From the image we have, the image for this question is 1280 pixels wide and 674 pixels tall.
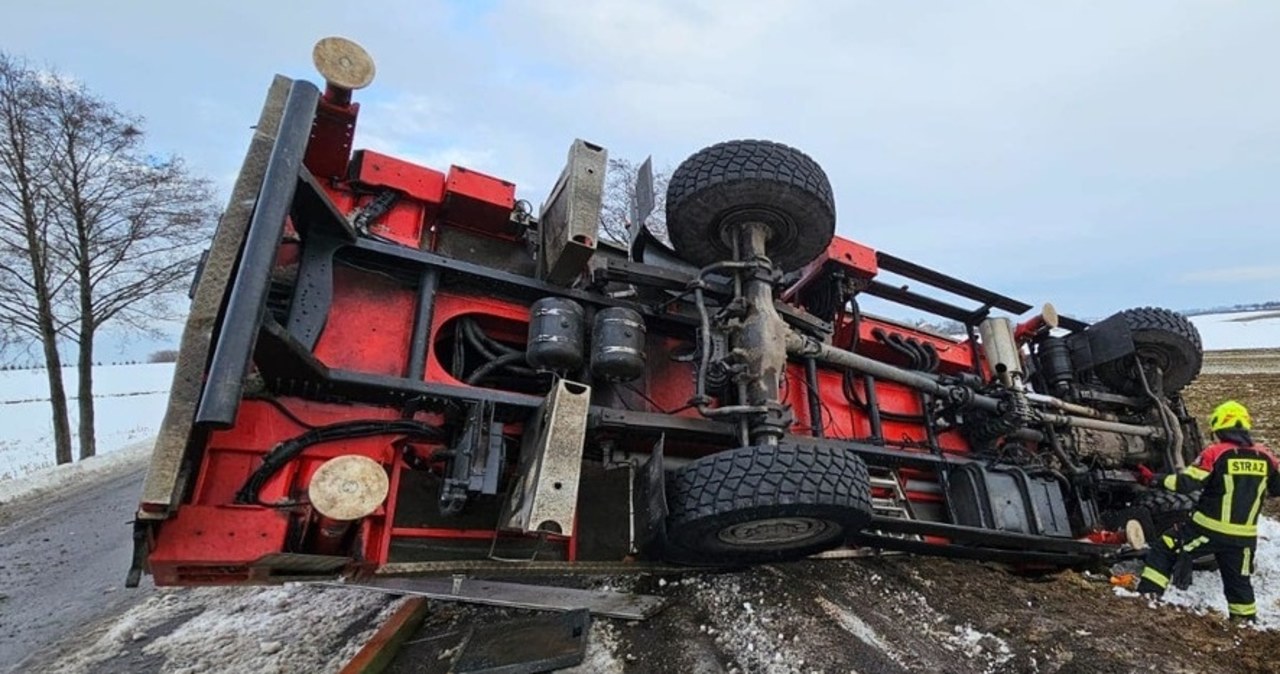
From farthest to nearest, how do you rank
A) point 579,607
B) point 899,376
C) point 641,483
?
point 899,376
point 579,607
point 641,483

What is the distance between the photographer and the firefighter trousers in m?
3.58

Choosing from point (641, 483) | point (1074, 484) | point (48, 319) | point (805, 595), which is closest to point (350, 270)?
point (641, 483)

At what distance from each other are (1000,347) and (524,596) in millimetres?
4039

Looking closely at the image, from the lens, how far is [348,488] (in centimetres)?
195

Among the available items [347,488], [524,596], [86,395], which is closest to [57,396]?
[86,395]

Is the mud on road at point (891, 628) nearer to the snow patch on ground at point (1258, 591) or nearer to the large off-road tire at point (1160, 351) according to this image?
the snow patch on ground at point (1258, 591)

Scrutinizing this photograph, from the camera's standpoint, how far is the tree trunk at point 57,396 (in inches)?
423

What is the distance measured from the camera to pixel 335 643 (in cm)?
310

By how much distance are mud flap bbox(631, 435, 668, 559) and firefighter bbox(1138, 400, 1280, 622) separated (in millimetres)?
3498

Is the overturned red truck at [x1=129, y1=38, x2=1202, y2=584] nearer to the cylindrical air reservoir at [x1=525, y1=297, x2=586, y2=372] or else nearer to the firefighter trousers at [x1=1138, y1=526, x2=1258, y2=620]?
the cylindrical air reservoir at [x1=525, y1=297, x2=586, y2=372]

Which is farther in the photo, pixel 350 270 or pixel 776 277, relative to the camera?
pixel 776 277

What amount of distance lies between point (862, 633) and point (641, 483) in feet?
4.36

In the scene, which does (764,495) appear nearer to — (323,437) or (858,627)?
(858,627)

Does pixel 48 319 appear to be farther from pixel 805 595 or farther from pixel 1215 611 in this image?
pixel 1215 611
